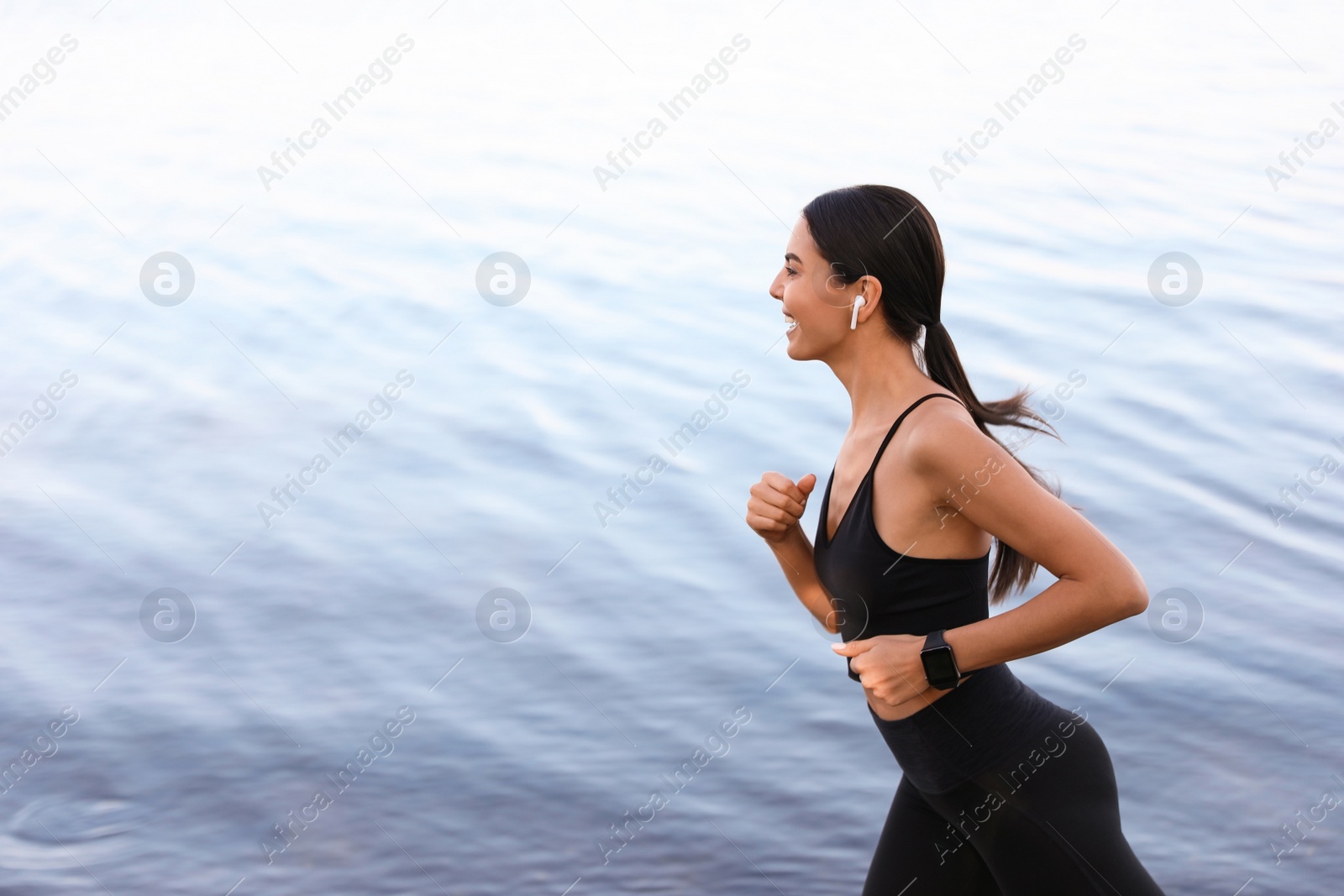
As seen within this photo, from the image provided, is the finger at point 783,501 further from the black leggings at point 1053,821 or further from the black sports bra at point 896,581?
the black leggings at point 1053,821

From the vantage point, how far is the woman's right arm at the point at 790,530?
2.01m

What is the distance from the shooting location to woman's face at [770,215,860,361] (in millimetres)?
1964

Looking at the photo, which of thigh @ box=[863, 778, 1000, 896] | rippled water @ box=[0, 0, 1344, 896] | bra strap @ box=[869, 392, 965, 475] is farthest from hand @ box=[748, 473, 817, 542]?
rippled water @ box=[0, 0, 1344, 896]

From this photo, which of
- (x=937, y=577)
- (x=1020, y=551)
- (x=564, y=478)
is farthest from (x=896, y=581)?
(x=564, y=478)

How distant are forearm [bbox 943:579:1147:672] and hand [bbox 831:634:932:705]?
2.0 inches

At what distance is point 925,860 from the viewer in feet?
6.69

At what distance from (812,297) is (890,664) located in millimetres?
541

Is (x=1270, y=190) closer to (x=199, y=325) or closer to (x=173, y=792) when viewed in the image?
(x=199, y=325)

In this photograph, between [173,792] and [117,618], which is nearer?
[173,792]

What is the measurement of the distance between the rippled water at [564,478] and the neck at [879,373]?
1722mm

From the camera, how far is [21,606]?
→ 15.0ft

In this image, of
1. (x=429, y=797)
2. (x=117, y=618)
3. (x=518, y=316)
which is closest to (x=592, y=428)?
(x=518, y=316)

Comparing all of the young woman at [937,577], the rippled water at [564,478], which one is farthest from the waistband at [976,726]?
the rippled water at [564,478]

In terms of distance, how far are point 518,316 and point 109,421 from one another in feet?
7.29
